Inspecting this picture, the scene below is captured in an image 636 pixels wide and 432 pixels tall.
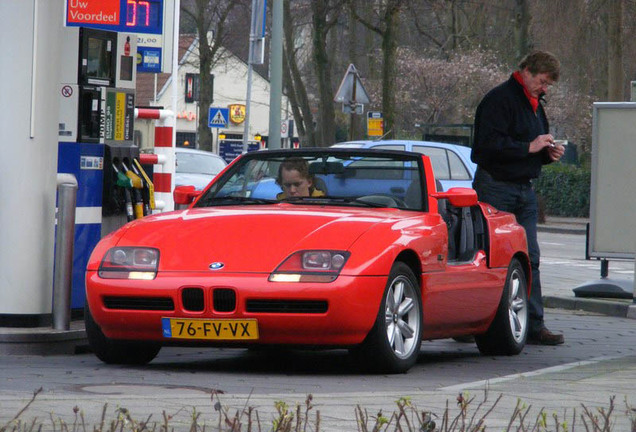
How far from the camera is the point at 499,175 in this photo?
10414mm

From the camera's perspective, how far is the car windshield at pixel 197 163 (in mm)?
29500

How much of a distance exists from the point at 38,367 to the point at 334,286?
1.73 metres

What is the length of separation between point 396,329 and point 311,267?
699 millimetres

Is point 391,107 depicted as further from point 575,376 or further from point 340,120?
point 340,120

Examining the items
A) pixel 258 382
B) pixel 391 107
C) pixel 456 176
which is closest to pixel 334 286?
pixel 258 382

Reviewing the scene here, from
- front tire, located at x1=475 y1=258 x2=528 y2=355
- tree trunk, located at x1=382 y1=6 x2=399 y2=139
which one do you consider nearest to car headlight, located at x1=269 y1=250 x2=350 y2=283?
front tire, located at x1=475 y1=258 x2=528 y2=355

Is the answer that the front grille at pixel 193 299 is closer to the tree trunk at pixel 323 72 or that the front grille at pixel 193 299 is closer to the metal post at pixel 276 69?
the metal post at pixel 276 69

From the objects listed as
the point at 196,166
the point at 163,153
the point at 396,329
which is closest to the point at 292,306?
the point at 396,329

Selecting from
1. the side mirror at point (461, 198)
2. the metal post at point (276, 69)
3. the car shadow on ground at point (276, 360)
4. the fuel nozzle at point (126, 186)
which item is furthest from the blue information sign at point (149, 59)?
the metal post at point (276, 69)

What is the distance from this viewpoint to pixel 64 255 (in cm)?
925

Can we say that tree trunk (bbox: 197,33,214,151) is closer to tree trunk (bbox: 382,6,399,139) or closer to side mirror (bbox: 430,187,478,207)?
tree trunk (bbox: 382,6,399,139)

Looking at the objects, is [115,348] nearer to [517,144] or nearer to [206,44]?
[517,144]

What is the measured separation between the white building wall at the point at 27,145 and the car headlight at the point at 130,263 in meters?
1.36

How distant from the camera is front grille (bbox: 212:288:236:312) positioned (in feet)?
24.9
